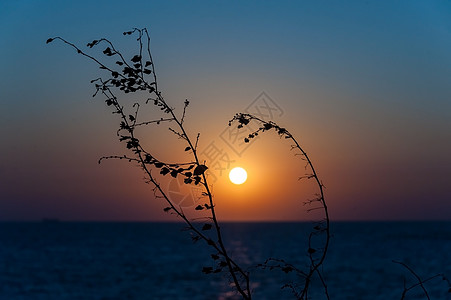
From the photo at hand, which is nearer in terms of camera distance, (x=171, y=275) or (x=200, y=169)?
(x=200, y=169)

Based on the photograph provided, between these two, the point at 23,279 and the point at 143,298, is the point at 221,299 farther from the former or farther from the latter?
the point at 23,279

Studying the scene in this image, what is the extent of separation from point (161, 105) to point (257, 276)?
117 feet

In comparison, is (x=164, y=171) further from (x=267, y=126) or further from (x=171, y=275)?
(x=171, y=275)

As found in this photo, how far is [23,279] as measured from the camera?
37.9 metres

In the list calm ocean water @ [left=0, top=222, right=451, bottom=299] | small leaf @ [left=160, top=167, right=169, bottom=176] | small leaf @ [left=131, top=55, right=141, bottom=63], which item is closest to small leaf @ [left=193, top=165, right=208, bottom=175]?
small leaf @ [left=160, top=167, right=169, bottom=176]

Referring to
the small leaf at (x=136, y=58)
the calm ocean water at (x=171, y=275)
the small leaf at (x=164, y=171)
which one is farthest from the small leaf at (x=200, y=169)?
the calm ocean water at (x=171, y=275)

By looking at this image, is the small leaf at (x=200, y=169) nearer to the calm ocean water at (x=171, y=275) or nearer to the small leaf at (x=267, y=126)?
the small leaf at (x=267, y=126)

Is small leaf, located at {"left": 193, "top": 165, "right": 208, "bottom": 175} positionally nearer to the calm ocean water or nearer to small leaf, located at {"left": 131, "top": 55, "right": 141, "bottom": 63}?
small leaf, located at {"left": 131, "top": 55, "right": 141, "bottom": 63}

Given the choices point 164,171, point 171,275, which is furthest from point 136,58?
point 171,275

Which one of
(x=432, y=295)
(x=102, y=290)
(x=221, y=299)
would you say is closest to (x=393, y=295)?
(x=432, y=295)

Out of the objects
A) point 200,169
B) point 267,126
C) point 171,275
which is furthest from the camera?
point 171,275

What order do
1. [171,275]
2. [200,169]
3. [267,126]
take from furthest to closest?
1. [171,275]
2. [267,126]
3. [200,169]

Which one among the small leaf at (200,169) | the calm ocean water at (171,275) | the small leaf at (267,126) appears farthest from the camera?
the calm ocean water at (171,275)

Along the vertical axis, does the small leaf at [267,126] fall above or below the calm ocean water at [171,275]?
above
